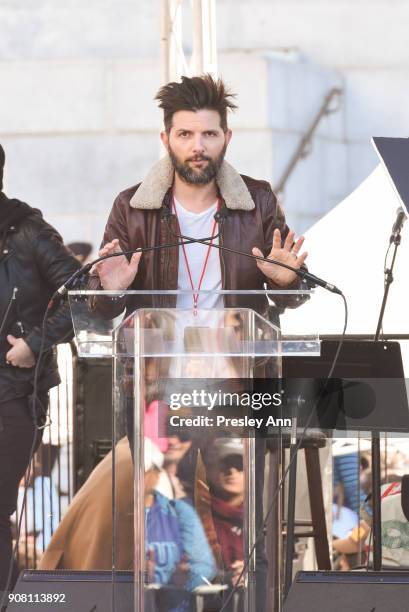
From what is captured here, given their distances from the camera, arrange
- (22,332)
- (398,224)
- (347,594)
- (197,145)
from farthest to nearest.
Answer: (22,332) < (398,224) < (197,145) < (347,594)

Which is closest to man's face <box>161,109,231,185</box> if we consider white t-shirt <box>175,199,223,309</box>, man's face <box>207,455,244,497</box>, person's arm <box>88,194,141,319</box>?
white t-shirt <box>175,199,223,309</box>

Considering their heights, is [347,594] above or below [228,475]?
below

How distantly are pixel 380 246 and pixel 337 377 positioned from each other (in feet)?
5.57

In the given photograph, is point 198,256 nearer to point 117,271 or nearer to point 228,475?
point 117,271

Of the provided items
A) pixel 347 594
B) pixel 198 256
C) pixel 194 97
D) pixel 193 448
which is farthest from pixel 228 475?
pixel 194 97

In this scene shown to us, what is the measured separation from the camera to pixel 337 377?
12.1 feet

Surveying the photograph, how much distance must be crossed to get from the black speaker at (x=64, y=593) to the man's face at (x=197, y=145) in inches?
45.0

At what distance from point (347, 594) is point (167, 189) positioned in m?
1.29

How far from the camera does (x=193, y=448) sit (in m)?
2.83

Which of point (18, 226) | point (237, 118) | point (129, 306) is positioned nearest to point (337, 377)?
point (129, 306)

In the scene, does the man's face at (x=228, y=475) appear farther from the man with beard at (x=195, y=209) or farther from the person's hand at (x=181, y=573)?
the man with beard at (x=195, y=209)

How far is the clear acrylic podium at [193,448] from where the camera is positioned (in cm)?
283

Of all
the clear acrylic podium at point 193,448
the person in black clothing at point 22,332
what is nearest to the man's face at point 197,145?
the person in black clothing at point 22,332

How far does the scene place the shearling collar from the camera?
3699 mm
